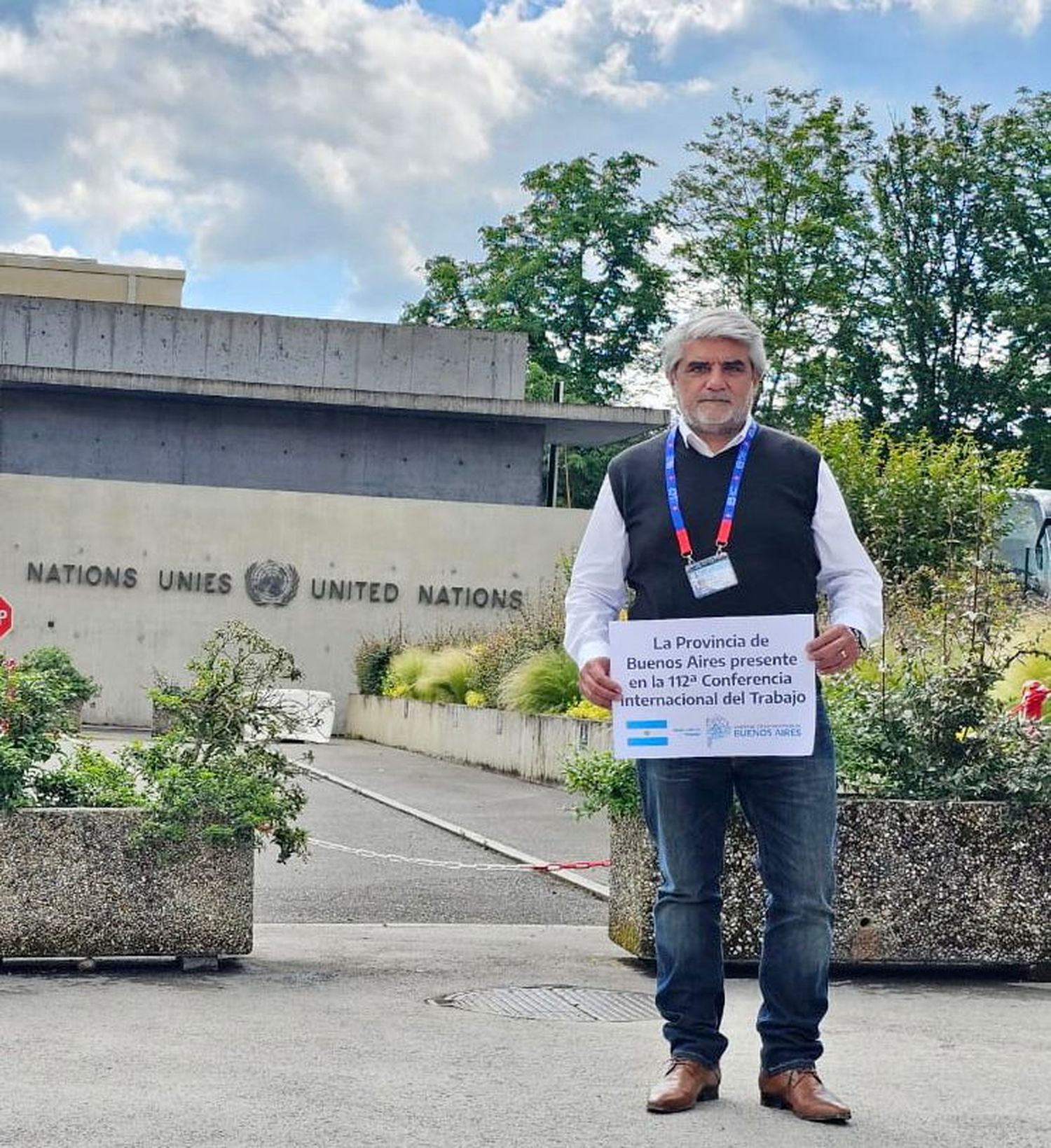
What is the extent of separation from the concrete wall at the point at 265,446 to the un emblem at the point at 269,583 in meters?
3.86

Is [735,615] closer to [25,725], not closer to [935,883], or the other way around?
[935,883]

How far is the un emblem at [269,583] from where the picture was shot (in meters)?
37.2

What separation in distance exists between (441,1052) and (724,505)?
184 centimetres

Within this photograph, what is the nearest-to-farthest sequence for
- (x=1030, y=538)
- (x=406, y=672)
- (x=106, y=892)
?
(x=106, y=892) → (x=406, y=672) → (x=1030, y=538)

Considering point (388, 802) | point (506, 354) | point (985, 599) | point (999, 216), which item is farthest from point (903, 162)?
point (985, 599)

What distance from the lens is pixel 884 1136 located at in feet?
15.7

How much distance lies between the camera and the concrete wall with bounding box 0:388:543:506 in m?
40.1

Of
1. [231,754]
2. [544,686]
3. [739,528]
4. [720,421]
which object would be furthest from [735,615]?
[544,686]

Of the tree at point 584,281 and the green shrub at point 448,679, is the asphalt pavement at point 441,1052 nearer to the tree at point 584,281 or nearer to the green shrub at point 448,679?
the green shrub at point 448,679

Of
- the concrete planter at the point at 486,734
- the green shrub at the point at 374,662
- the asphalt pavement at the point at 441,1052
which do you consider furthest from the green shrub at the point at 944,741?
the green shrub at the point at 374,662

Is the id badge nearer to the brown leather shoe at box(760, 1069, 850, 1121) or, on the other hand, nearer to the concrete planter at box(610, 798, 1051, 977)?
the brown leather shoe at box(760, 1069, 850, 1121)

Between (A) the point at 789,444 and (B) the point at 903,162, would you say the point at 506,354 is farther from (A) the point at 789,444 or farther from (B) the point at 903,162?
(A) the point at 789,444

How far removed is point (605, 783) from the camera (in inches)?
317

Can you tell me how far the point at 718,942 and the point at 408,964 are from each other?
283 cm
